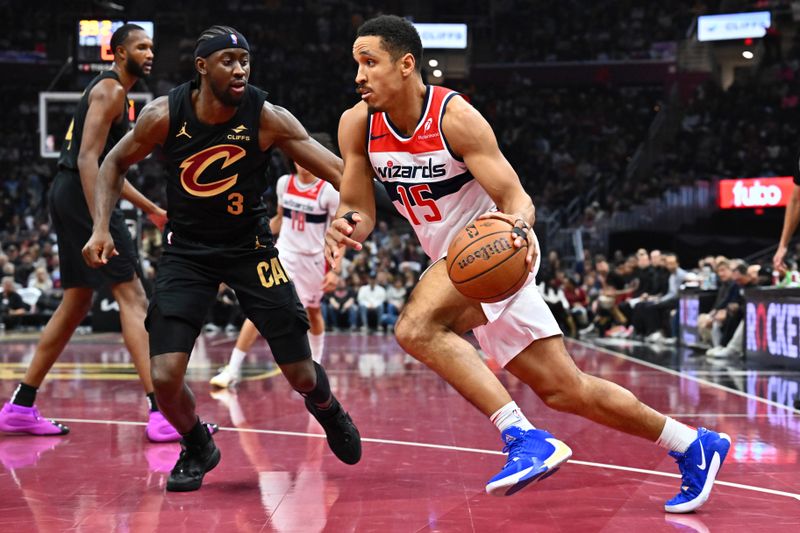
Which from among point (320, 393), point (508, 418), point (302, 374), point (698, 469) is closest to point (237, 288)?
point (302, 374)

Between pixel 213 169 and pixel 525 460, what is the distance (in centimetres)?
190

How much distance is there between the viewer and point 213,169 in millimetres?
4340

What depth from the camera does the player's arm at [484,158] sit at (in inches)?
148

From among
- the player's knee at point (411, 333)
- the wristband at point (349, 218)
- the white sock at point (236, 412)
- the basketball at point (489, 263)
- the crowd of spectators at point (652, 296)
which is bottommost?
the crowd of spectators at point (652, 296)

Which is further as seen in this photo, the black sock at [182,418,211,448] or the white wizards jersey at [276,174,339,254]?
the white wizards jersey at [276,174,339,254]

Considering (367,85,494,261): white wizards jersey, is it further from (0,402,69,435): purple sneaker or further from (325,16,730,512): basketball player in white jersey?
(0,402,69,435): purple sneaker

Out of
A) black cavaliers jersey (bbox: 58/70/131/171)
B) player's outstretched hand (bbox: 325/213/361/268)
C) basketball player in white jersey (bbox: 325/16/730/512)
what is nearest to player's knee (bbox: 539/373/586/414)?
basketball player in white jersey (bbox: 325/16/730/512)

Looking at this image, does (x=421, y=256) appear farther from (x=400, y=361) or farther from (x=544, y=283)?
(x=400, y=361)

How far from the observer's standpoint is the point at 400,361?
1087cm

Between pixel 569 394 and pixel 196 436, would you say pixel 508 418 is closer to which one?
pixel 569 394

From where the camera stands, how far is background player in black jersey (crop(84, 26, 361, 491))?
4258mm

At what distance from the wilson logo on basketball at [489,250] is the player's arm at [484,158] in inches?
9.0

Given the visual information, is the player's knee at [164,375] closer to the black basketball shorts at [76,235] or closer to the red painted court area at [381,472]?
the red painted court area at [381,472]

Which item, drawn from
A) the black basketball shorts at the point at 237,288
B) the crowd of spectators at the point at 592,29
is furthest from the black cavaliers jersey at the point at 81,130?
the crowd of spectators at the point at 592,29
